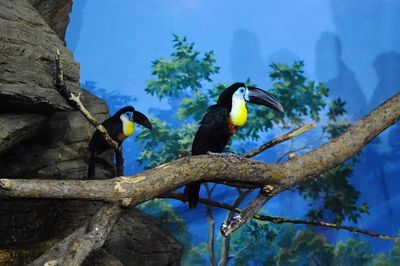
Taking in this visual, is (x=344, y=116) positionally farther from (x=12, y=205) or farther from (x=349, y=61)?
(x=12, y=205)

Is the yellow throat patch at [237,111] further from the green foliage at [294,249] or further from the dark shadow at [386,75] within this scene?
the dark shadow at [386,75]

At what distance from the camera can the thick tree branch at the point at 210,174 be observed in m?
1.77

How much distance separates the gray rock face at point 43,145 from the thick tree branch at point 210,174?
1105 mm

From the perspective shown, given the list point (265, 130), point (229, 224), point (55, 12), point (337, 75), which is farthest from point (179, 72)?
point (229, 224)

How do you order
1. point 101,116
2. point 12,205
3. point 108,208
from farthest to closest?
point 101,116, point 12,205, point 108,208

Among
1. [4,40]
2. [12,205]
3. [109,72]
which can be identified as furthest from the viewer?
[109,72]

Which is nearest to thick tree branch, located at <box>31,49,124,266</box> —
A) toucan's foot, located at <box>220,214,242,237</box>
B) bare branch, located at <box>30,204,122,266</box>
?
bare branch, located at <box>30,204,122,266</box>

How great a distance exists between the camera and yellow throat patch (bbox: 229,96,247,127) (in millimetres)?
3039

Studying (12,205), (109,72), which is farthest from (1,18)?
(109,72)

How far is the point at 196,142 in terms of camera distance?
10.2 feet

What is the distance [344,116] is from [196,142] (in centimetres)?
240

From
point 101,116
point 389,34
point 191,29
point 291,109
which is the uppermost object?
point 389,34

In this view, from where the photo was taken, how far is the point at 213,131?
119 inches

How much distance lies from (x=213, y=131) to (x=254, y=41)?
2.54 m
